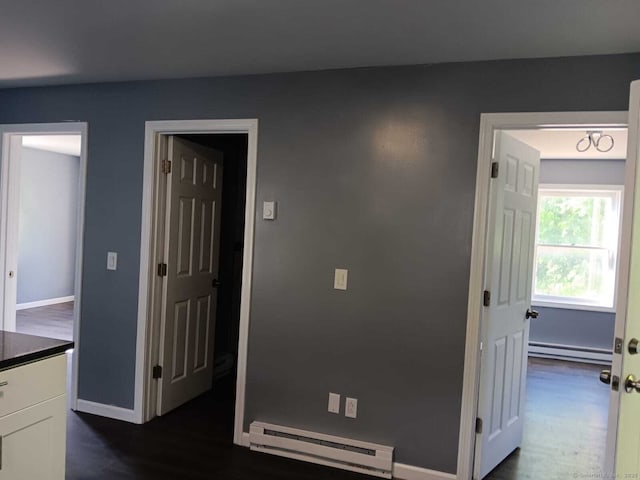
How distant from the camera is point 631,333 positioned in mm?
1741

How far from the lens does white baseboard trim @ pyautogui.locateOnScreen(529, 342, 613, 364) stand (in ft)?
18.5

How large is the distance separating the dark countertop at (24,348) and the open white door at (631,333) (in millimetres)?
2094

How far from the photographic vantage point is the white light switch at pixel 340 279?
2846 millimetres

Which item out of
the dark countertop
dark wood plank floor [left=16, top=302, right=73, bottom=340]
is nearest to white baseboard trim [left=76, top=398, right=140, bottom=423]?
the dark countertop

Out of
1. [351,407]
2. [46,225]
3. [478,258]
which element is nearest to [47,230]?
[46,225]

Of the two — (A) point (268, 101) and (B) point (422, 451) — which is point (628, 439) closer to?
(B) point (422, 451)

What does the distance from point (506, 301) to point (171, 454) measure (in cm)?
218

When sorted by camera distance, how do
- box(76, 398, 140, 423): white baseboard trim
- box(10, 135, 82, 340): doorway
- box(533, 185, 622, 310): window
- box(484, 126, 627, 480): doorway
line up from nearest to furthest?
box(76, 398, 140, 423): white baseboard trim < box(484, 126, 627, 480): doorway < box(533, 185, 622, 310): window < box(10, 135, 82, 340): doorway

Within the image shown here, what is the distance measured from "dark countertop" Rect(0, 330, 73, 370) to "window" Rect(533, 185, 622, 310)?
5.46 m

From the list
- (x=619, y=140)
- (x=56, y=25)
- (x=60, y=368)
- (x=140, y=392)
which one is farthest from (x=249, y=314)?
(x=619, y=140)

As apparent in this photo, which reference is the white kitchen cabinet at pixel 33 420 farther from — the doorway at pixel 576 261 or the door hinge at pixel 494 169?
the doorway at pixel 576 261

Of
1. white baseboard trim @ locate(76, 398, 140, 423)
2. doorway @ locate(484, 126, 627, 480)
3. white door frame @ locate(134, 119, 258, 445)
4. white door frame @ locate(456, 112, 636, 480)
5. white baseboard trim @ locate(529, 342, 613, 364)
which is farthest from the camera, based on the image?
white baseboard trim @ locate(529, 342, 613, 364)

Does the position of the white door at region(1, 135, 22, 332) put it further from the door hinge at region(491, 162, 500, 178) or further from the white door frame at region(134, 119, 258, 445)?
the door hinge at region(491, 162, 500, 178)

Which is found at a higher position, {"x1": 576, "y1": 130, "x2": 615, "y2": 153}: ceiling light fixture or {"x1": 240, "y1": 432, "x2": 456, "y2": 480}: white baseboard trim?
{"x1": 576, "y1": 130, "x2": 615, "y2": 153}: ceiling light fixture
